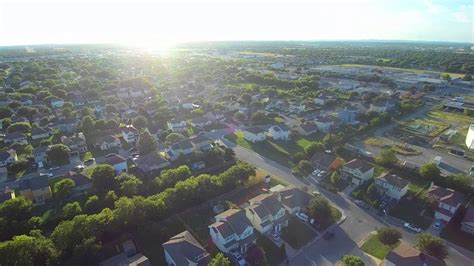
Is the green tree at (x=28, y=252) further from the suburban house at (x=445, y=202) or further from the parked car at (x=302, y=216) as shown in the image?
the suburban house at (x=445, y=202)

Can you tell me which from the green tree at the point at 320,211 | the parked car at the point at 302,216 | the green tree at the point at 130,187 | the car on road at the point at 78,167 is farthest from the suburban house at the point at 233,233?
the car on road at the point at 78,167

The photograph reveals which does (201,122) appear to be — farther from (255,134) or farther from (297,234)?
(297,234)

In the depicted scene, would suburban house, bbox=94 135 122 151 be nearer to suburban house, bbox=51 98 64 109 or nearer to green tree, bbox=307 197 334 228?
suburban house, bbox=51 98 64 109

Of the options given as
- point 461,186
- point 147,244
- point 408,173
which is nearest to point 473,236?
point 461,186

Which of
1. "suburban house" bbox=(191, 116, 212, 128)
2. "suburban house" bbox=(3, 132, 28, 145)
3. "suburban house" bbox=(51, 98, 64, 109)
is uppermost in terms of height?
"suburban house" bbox=(51, 98, 64, 109)

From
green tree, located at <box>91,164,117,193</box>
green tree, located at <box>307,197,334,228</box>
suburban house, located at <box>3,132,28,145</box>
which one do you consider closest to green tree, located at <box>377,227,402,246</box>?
green tree, located at <box>307,197,334,228</box>

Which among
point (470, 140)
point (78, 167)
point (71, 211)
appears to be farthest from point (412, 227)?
point (78, 167)
